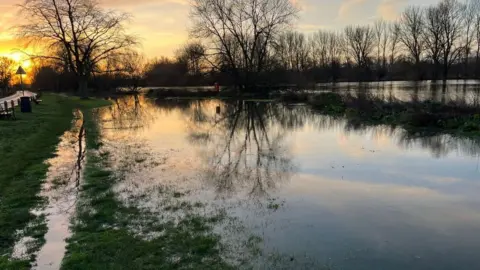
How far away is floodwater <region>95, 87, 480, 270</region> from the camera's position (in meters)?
5.92

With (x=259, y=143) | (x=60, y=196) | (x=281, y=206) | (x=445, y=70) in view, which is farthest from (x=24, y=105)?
(x=445, y=70)

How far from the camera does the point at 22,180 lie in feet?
31.7

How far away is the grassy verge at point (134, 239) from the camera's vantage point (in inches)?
213

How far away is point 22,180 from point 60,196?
1.79 meters

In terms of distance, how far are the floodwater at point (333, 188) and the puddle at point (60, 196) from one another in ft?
3.82

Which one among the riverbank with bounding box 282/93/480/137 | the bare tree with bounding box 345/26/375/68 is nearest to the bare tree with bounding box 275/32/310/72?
the bare tree with bounding box 345/26/375/68

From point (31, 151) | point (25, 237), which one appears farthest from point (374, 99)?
point (25, 237)

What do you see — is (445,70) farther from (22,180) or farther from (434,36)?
(22,180)

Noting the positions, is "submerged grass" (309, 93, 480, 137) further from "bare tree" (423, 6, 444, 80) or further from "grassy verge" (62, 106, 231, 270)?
"bare tree" (423, 6, 444, 80)

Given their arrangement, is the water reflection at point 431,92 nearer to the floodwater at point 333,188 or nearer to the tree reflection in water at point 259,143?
the tree reflection in water at point 259,143

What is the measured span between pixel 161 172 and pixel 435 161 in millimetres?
7790

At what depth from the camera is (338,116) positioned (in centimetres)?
2439

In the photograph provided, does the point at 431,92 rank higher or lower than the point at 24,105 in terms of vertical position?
lower

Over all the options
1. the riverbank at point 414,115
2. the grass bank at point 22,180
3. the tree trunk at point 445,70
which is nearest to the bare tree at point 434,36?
the tree trunk at point 445,70
